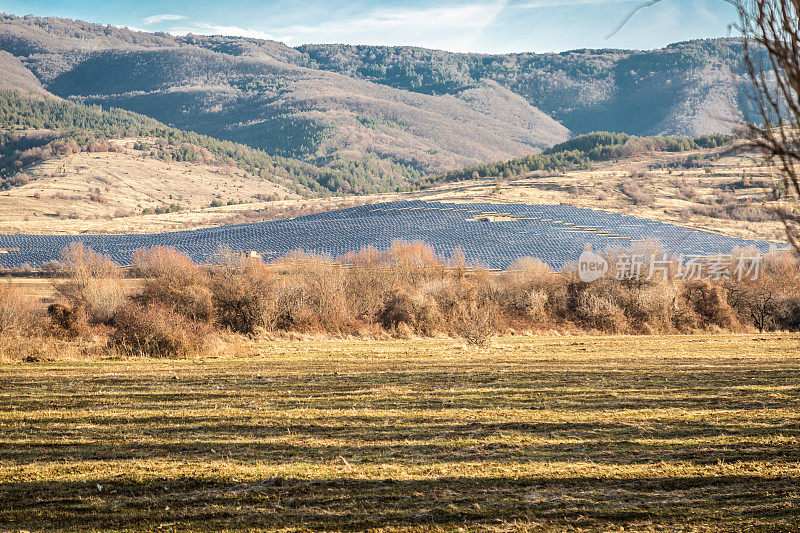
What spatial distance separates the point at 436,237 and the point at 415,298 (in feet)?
154

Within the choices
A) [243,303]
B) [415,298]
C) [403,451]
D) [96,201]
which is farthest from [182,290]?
[96,201]

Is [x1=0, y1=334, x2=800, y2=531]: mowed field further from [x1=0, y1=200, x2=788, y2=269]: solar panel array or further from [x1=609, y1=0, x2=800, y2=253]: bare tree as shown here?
[x1=0, y1=200, x2=788, y2=269]: solar panel array

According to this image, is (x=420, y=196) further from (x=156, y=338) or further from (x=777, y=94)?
A: (x=777, y=94)

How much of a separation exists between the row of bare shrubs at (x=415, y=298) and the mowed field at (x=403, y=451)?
19.6 m

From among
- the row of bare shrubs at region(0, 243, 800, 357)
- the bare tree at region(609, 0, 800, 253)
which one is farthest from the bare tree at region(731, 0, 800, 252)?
the row of bare shrubs at region(0, 243, 800, 357)

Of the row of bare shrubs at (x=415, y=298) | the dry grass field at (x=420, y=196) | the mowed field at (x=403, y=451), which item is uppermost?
the dry grass field at (x=420, y=196)

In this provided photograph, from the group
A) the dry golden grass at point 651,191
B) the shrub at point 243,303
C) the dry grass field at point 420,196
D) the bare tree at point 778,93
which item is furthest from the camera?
the dry grass field at point 420,196

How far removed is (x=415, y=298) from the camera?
47.4 meters

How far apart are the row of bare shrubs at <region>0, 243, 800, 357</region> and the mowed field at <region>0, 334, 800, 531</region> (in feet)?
64.5

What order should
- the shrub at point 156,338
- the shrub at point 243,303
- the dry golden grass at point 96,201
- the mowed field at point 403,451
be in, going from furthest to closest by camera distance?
the dry golden grass at point 96,201 < the shrub at point 243,303 < the shrub at point 156,338 < the mowed field at point 403,451

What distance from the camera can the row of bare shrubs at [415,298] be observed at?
138ft

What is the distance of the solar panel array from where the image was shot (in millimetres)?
84562

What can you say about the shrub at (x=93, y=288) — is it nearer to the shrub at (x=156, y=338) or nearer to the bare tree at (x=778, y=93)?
the shrub at (x=156, y=338)

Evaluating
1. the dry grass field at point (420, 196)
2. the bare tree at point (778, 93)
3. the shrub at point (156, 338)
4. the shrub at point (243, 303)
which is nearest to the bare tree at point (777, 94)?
the bare tree at point (778, 93)
